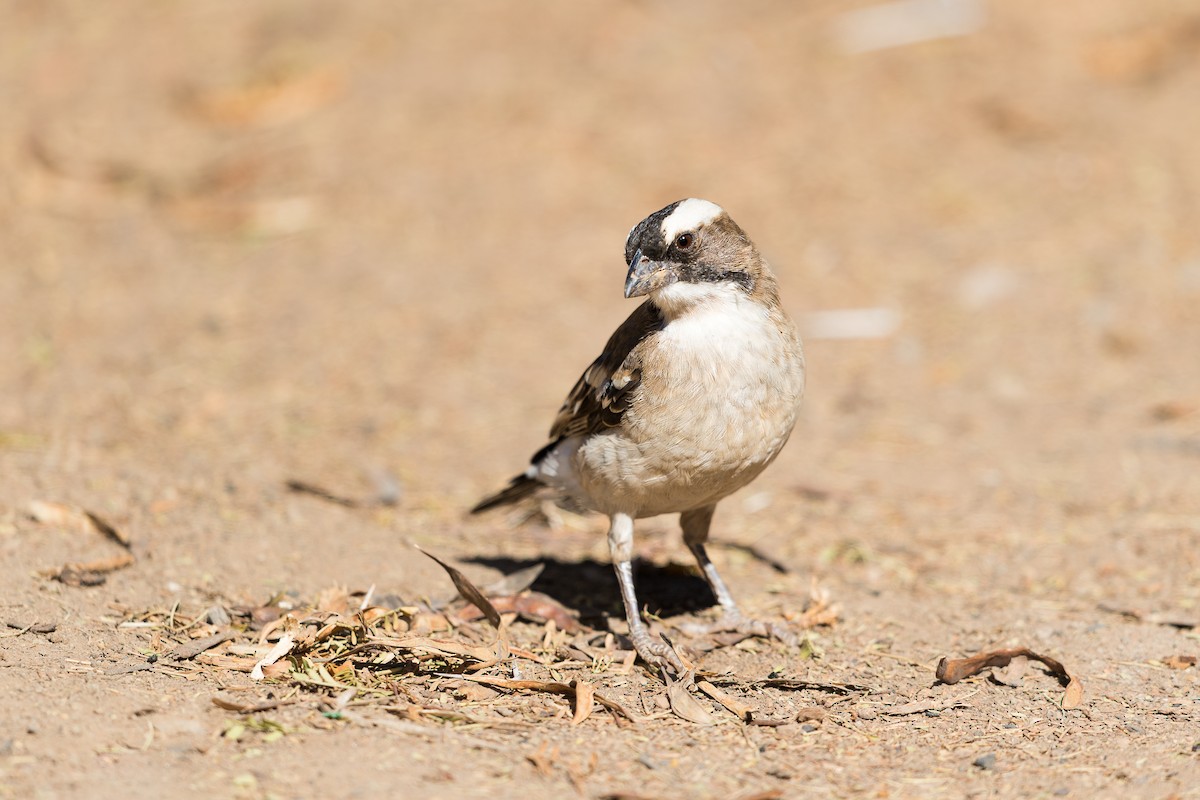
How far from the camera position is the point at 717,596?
5957 mm

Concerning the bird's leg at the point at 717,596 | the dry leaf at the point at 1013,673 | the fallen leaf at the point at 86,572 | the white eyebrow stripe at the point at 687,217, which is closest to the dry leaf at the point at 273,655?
the fallen leaf at the point at 86,572

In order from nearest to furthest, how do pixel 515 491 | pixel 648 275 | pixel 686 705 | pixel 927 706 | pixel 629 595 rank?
pixel 686 705
pixel 927 706
pixel 648 275
pixel 629 595
pixel 515 491

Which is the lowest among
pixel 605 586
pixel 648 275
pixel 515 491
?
pixel 605 586

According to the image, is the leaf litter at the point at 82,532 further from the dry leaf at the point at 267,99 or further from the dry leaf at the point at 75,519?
the dry leaf at the point at 267,99

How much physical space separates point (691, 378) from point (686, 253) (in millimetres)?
533

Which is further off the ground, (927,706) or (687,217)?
(687,217)

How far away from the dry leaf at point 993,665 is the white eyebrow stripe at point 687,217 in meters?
2.07

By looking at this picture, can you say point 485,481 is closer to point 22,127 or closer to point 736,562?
point 736,562

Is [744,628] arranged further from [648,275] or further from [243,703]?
[243,703]

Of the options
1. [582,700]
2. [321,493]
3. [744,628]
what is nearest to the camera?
[582,700]

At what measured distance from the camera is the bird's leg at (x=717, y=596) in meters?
5.74

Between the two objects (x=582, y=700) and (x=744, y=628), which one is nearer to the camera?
(x=582, y=700)

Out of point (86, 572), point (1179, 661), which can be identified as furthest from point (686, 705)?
point (86, 572)

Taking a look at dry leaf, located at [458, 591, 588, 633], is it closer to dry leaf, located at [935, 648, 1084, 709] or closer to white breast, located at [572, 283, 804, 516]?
white breast, located at [572, 283, 804, 516]
